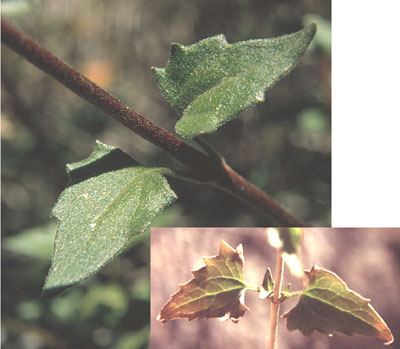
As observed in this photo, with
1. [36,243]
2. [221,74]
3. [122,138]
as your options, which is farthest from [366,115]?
[122,138]

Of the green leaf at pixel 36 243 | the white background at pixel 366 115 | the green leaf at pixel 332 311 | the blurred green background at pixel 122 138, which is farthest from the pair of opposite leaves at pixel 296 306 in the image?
the green leaf at pixel 36 243

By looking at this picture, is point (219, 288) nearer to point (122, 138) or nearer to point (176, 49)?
point (176, 49)

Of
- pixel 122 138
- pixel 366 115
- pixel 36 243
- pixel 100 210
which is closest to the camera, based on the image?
pixel 100 210

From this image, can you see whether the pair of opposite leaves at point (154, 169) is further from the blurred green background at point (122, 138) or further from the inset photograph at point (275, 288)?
the blurred green background at point (122, 138)

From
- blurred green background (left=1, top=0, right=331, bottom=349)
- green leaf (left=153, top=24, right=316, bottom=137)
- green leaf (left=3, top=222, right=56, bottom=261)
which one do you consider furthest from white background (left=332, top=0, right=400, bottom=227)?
green leaf (left=3, top=222, right=56, bottom=261)

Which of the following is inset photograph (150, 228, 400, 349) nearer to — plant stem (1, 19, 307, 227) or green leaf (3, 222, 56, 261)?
plant stem (1, 19, 307, 227)

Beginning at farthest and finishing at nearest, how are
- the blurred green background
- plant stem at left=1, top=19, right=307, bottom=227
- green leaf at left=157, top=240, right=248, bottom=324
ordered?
the blurred green background, green leaf at left=157, top=240, right=248, bottom=324, plant stem at left=1, top=19, right=307, bottom=227

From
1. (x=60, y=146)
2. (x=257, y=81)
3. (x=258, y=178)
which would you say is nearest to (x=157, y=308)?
(x=257, y=81)
